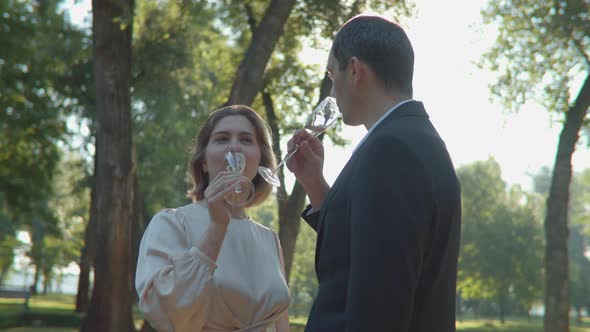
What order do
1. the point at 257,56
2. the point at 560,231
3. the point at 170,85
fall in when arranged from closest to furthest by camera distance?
the point at 257,56 → the point at 560,231 → the point at 170,85

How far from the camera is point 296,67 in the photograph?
18375 millimetres

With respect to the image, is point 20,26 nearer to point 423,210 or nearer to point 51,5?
point 51,5

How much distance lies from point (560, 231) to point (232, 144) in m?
14.3

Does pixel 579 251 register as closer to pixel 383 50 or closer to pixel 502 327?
pixel 502 327

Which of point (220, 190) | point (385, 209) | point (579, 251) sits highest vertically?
point (579, 251)

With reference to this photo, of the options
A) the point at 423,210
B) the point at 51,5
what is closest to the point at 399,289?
the point at 423,210

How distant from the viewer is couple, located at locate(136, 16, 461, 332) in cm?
210

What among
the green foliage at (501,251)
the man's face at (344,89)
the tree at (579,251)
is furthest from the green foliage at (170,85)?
the tree at (579,251)

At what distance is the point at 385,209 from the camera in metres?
2.11

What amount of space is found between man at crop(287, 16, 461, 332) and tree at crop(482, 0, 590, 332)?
1497 cm

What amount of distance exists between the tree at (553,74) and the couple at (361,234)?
14.1m

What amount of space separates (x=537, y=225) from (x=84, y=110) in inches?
1377

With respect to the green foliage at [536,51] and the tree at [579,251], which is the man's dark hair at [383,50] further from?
the tree at [579,251]

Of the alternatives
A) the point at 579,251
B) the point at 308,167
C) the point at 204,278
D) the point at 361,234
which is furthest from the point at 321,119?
the point at 579,251
